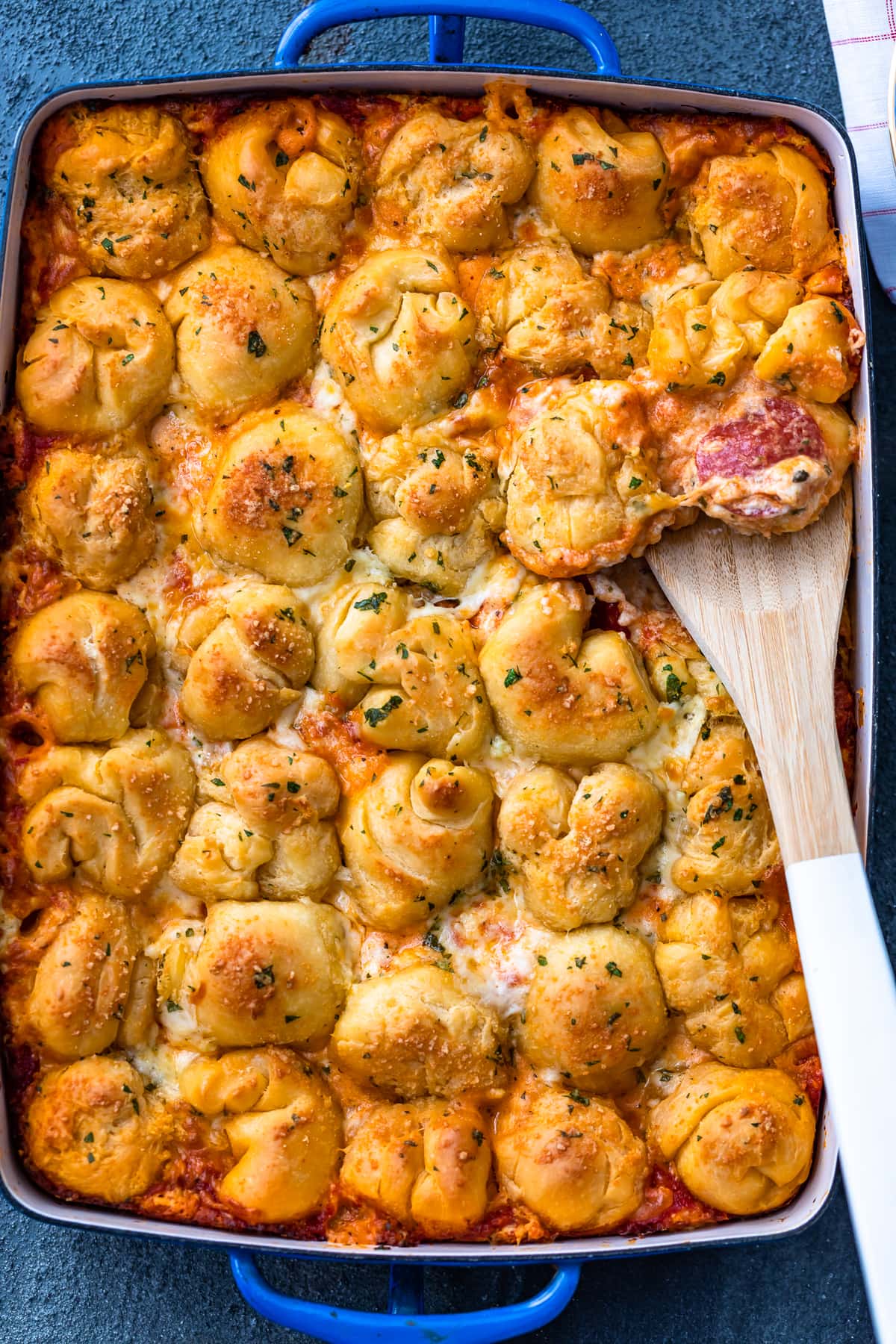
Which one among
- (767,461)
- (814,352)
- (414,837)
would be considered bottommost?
(414,837)

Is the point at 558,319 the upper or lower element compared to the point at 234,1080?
upper

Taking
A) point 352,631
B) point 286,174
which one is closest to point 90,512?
point 352,631

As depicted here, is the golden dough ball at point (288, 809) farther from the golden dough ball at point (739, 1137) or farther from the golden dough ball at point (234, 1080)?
the golden dough ball at point (739, 1137)

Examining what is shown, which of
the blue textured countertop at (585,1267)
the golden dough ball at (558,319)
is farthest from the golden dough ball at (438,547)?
the blue textured countertop at (585,1267)

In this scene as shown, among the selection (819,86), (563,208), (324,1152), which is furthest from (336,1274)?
(819,86)

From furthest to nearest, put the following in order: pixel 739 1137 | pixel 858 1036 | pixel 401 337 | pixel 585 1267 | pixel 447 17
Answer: pixel 585 1267
pixel 447 17
pixel 401 337
pixel 739 1137
pixel 858 1036

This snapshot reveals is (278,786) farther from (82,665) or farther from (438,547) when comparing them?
(438,547)
